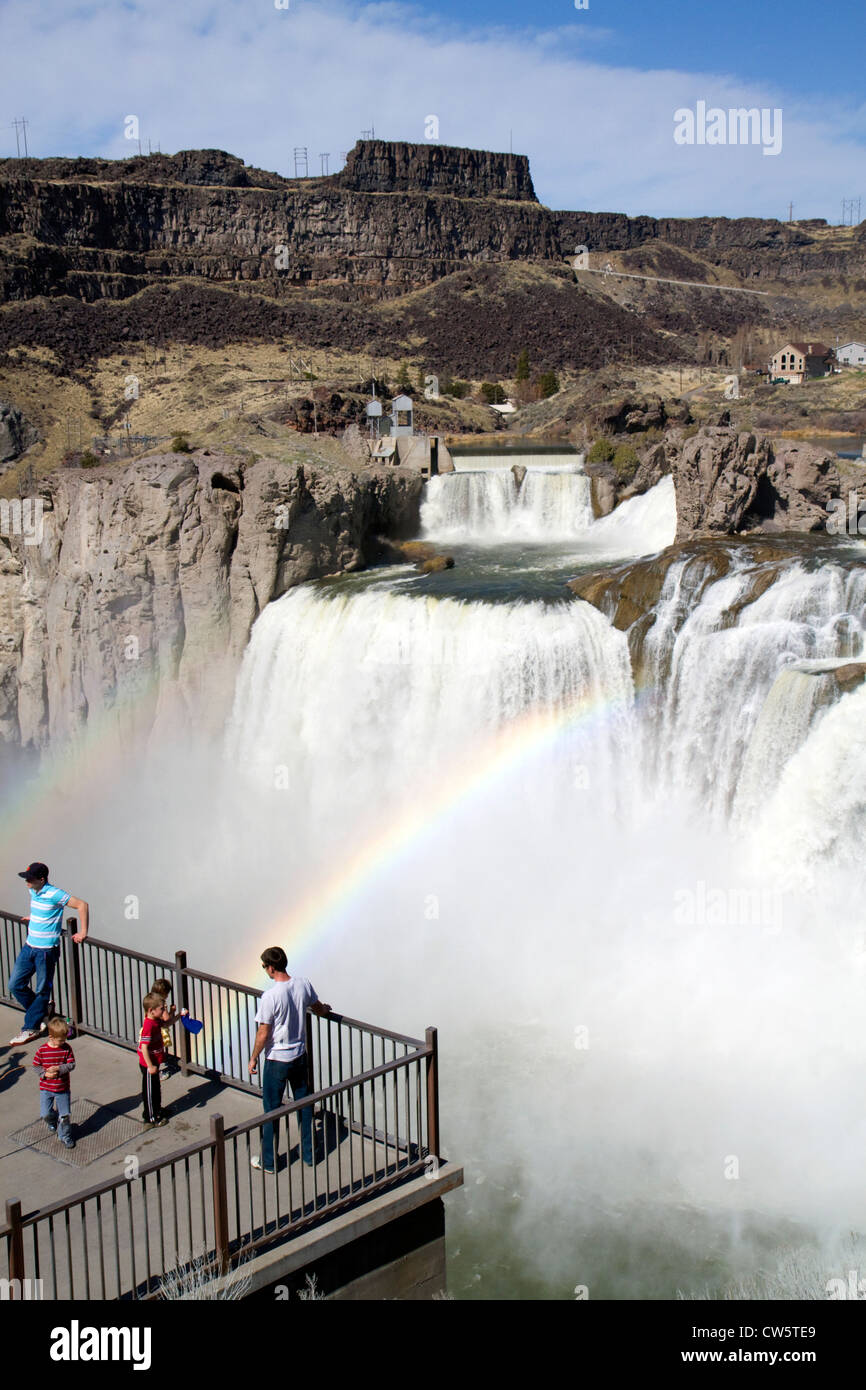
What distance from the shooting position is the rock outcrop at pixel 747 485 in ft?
79.8

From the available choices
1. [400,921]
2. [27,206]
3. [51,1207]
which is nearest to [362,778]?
[400,921]

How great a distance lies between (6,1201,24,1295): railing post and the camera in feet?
22.5

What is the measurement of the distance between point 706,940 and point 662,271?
130706 millimetres

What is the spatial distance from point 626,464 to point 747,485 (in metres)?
6.86

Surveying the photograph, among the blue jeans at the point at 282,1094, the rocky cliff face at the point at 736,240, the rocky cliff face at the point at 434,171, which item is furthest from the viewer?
the rocky cliff face at the point at 736,240

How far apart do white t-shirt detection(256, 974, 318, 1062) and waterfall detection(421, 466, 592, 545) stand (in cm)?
2259

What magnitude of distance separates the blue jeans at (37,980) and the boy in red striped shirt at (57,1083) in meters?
1.24

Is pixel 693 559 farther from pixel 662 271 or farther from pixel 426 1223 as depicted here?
pixel 662 271

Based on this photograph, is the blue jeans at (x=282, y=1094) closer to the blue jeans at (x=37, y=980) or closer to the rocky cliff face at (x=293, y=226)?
the blue jeans at (x=37, y=980)

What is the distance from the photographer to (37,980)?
1012cm

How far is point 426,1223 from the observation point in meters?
8.69

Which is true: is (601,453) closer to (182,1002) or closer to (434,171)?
(182,1002)

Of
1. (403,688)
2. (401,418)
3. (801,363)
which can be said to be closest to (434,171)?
(801,363)

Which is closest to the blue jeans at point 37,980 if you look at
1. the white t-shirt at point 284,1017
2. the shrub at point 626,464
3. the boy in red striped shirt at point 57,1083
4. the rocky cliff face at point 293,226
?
the boy in red striped shirt at point 57,1083
